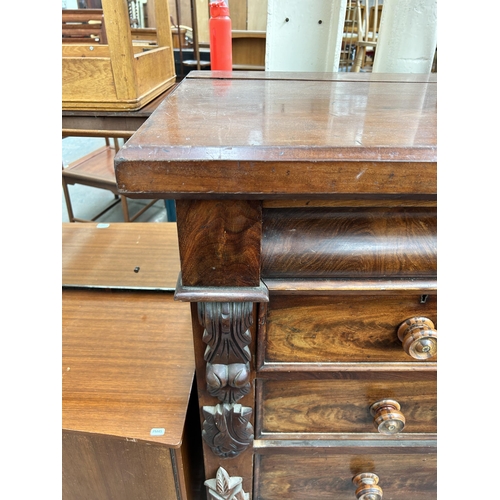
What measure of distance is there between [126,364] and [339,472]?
Result: 38cm

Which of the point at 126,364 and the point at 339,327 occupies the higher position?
the point at 339,327

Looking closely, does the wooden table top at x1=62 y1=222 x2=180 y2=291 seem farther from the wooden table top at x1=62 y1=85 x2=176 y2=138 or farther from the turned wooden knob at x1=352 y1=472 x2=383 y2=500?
the turned wooden knob at x1=352 y1=472 x2=383 y2=500

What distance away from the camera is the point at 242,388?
0.41 m

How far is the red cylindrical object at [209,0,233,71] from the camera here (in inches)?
26.9

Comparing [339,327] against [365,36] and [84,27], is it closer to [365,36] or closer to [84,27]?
[84,27]

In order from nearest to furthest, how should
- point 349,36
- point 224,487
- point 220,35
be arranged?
point 224,487
point 220,35
point 349,36

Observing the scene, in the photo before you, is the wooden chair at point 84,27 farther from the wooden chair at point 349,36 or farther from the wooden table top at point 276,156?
the wooden chair at point 349,36

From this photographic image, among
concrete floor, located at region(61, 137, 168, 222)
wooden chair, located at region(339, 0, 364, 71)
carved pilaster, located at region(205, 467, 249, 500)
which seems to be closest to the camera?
carved pilaster, located at region(205, 467, 249, 500)

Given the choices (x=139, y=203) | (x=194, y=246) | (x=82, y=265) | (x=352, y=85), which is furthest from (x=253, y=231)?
(x=139, y=203)

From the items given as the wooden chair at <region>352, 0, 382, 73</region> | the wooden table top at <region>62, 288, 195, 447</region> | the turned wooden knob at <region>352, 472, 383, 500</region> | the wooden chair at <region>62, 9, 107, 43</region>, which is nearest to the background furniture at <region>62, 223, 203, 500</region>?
the wooden table top at <region>62, 288, 195, 447</region>

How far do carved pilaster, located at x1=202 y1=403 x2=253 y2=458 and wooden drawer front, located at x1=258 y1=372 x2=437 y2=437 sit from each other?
34mm

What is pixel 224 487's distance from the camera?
19.9 inches

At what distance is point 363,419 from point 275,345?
0.18 meters

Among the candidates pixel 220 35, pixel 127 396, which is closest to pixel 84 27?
pixel 220 35
